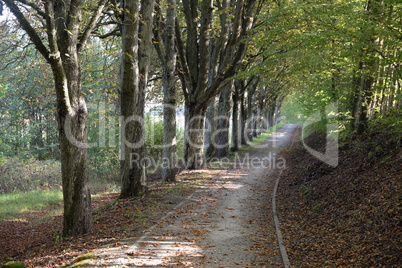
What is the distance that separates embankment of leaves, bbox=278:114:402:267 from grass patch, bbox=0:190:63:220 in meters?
10.0

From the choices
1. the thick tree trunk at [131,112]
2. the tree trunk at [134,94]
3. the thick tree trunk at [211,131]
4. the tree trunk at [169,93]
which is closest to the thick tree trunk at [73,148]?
the thick tree trunk at [131,112]

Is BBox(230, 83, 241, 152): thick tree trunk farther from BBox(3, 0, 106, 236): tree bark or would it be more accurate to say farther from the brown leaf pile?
BBox(3, 0, 106, 236): tree bark

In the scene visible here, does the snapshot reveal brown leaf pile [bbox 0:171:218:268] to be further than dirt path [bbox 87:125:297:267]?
Yes

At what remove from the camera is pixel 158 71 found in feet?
62.7

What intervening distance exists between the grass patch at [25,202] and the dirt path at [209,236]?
22.1 ft

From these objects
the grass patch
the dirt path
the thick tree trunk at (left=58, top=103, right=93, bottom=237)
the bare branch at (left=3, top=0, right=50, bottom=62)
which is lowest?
the grass patch

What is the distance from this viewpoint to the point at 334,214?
342 inches

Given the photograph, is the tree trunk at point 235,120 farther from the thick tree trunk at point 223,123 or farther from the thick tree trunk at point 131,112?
the thick tree trunk at point 131,112

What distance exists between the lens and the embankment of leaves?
612 cm

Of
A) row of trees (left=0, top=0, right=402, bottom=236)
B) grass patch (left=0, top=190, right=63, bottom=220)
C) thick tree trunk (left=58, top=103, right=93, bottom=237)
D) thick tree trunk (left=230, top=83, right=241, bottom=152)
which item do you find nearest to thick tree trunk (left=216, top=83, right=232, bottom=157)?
row of trees (left=0, top=0, right=402, bottom=236)

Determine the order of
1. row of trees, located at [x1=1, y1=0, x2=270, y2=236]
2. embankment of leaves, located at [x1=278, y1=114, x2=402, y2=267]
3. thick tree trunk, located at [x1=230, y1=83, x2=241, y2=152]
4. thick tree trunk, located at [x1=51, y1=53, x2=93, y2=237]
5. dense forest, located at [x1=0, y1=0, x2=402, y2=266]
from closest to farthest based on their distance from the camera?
embankment of leaves, located at [x1=278, y1=114, x2=402, y2=267]
row of trees, located at [x1=1, y1=0, x2=270, y2=236]
thick tree trunk, located at [x1=51, y1=53, x2=93, y2=237]
dense forest, located at [x1=0, y1=0, x2=402, y2=266]
thick tree trunk, located at [x1=230, y1=83, x2=241, y2=152]

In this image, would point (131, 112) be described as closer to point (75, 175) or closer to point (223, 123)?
point (75, 175)

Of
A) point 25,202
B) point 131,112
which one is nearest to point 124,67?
point 131,112

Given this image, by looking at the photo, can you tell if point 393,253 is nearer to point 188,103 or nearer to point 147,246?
point 147,246
